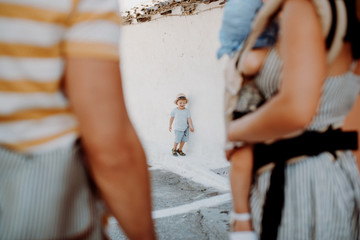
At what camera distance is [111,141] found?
77 cm

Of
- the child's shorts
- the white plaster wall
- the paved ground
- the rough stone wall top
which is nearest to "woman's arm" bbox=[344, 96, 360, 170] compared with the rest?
the paved ground

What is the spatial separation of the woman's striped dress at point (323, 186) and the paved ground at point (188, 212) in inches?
97.0

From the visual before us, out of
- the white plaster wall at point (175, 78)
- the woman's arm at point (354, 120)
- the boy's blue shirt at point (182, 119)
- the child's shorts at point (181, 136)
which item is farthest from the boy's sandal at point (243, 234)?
the child's shorts at point (181, 136)

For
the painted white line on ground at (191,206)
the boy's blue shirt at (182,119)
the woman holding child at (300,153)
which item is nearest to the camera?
the woman holding child at (300,153)

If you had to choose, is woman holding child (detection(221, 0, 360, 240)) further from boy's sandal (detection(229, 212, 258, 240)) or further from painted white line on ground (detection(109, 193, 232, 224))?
painted white line on ground (detection(109, 193, 232, 224))

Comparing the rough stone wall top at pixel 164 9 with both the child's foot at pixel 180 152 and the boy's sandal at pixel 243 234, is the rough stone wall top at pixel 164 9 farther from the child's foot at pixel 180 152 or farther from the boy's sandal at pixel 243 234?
the boy's sandal at pixel 243 234

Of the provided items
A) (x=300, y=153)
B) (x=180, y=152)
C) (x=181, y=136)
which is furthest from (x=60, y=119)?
(x=180, y=152)

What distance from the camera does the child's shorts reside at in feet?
24.3

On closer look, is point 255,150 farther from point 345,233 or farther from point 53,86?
point 53,86

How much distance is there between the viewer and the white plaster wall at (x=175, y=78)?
259 inches

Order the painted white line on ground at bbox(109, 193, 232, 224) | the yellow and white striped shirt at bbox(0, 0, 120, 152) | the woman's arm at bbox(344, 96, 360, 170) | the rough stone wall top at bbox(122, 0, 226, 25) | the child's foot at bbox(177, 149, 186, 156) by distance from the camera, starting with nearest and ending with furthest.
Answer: the yellow and white striped shirt at bbox(0, 0, 120, 152)
the woman's arm at bbox(344, 96, 360, 170)
the painted white line on ground at bbox(109, 193, 232, 224)
the rough stone wall top at bbox(122, 0, 226, 25)
the child's foot at bbox(177, 149, 186, 156)

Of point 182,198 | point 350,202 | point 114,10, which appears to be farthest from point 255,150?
point 182,198

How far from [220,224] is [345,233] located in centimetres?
Result: 274

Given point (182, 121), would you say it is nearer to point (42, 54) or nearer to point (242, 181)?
point (242, 181)
